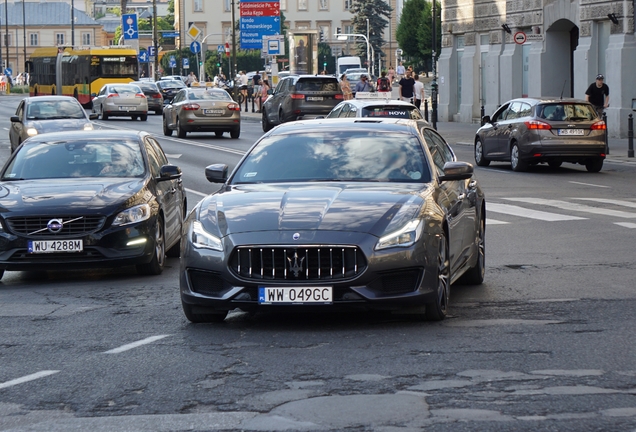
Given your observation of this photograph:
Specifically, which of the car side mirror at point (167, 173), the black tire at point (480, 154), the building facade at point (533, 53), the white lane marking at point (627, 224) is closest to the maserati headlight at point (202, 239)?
the car side mirror at point (167, 173)

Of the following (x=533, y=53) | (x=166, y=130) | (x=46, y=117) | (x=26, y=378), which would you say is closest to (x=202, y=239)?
(x=26, y=378)

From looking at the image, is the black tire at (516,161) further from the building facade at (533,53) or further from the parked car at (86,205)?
the parked car at (86,205)

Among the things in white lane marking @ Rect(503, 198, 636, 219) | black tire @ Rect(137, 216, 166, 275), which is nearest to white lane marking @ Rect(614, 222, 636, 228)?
white lane marking @ Rect(503, 198, 636, 219)

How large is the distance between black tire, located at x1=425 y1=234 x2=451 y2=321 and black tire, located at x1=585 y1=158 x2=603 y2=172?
1728cm

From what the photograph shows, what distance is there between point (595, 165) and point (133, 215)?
51.2 ft

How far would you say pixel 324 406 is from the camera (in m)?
6.19

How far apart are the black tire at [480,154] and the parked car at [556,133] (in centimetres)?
153

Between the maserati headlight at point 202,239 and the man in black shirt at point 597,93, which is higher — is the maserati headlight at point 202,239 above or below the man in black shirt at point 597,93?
below

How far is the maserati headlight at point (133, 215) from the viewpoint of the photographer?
1162 cm

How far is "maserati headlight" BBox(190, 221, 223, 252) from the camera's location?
8367 millimetres

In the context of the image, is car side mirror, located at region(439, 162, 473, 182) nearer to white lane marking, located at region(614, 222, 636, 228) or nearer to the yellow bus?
white lane marking, located at region(614, 222, 636, 228)

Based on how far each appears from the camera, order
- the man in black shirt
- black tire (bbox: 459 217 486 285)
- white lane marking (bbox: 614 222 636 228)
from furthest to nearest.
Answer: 1. the man in black shirt
2. white lane marking (bbox: 614 222 636 228)
3. black tire (bbox: 459 217 486 285)

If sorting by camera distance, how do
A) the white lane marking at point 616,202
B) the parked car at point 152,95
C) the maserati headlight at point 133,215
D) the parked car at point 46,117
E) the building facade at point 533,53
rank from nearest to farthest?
1. the maserati headlight at point 133,215
2. the white lane marking at point 616,202
3. the parked car at point 46,117
4. the building facade at point 533,53
5. the parked car at point 152,95

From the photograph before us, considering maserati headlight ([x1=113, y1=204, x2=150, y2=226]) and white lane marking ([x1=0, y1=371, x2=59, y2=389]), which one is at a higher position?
maserati headlight ([x1=113, y1=204, x2=150, y2=226])
